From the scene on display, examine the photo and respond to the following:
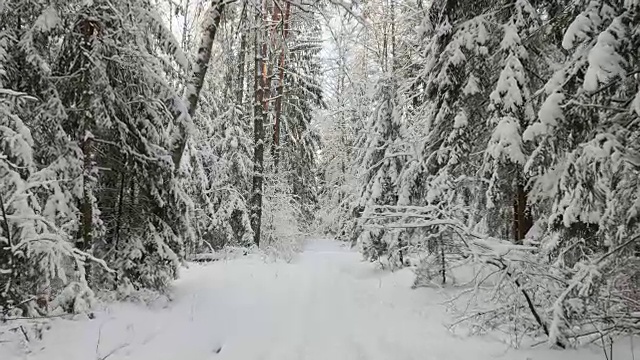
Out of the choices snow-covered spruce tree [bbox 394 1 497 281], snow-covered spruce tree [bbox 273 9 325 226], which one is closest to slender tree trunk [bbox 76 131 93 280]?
snow-covered spruce tree [bbox 394 1 497 281]

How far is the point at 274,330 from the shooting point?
17.5ft

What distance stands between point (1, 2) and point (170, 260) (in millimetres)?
3870

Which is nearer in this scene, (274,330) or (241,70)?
(274,330)

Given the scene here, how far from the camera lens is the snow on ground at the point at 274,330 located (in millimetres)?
4438

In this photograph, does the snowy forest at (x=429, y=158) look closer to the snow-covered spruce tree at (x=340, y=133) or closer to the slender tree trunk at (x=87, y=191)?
the slender tree trunk at (x=87, y=191)

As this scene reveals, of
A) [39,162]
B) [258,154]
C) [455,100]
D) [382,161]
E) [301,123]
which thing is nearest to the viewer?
[39,162]

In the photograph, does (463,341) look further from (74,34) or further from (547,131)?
(74,34)

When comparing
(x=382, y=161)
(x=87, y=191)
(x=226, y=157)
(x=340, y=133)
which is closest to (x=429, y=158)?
(x=382, y=161)

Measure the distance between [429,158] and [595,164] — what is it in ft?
12.0

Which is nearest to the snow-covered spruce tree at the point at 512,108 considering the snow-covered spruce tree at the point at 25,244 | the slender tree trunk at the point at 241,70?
the snow-covered spruce tree at the point at 25,244

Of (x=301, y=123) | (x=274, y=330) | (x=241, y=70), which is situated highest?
(x=241, y=70)

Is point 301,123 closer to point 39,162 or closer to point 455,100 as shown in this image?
point 455,100

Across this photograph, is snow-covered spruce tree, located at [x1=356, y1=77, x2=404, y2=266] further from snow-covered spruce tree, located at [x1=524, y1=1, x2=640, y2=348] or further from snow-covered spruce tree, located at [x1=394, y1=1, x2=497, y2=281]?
snow-covered spruce tree, located at [x1=524, y1=1, x2=640, y2=348]

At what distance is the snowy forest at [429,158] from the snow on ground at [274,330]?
331mm
